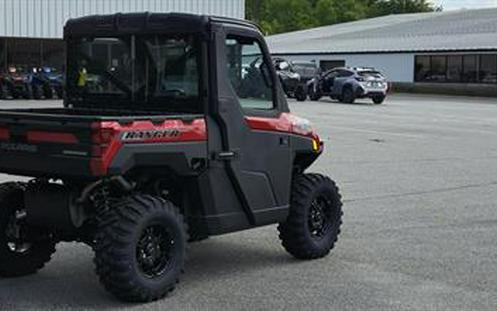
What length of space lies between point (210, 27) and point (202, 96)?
0.52 m

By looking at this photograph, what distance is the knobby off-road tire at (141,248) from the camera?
5922 mm

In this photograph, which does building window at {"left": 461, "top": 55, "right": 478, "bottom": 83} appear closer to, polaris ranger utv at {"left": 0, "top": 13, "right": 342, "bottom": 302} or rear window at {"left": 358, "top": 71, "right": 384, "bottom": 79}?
rear window at {"left": 358, "top": 71, "right": 384, "bottom": 79}

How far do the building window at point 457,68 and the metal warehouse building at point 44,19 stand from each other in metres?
17.2

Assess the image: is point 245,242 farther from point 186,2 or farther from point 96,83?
point 186,2

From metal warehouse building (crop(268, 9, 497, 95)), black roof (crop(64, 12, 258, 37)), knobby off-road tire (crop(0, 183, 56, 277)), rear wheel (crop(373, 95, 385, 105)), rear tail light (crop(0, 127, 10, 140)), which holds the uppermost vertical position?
metal warehouse building (crop(268, 9, 497, 95))

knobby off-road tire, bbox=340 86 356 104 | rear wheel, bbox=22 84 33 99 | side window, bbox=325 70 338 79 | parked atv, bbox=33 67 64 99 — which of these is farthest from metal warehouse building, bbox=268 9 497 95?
rear wheel, bbox=22 84 33 99

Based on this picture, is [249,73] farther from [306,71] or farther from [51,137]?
[306,71]

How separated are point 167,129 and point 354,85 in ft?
103

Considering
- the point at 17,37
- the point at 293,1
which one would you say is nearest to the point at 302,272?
the point at 17,37

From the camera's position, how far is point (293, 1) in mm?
112625

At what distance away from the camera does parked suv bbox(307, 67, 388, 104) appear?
122 feet

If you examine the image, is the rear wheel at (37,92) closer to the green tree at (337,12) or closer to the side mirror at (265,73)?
the side mirror at (265,73)

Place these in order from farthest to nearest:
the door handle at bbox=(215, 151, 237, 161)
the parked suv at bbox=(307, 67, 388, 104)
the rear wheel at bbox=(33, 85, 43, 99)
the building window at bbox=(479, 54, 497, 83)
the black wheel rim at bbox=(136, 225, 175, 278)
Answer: the building window at bbox=(479, 54, 497, 83)
the parked suv at bbox=(307, 67, 388, 104)
the rear wheel at bbox=(33, 85, 43, 99)
the door handle at bbox=(215, 151, 237, 161)
the black wheel rim at bbox=(136, 225, 175, 278)

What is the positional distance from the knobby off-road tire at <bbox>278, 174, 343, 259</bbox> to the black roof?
4.80ft
